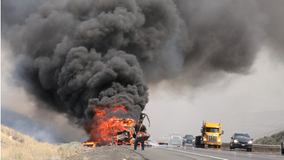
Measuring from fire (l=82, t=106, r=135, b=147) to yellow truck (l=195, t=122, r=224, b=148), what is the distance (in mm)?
8670

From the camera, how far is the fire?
3875cm

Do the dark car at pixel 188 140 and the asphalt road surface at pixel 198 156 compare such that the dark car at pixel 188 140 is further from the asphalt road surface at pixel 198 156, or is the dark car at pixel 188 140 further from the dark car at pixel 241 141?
the asphalt road surface at pixel 198 156

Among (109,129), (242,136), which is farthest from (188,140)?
(242,136)

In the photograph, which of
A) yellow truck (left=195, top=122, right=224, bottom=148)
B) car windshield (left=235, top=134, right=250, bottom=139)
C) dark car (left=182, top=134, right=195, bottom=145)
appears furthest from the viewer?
dark car (left=182, top=134, right=195, bottom=145)

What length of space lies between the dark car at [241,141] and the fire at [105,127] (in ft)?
40.3

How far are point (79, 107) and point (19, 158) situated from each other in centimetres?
3830

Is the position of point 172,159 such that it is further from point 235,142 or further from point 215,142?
point 215,142

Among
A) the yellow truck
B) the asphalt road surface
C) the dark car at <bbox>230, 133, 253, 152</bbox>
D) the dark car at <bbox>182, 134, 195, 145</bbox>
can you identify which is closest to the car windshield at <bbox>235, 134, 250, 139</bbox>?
the dark car at <bbox>230, 133, 253, 152</bbox>

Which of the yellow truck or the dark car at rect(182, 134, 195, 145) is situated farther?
the dark car at rect(182, 134, 195, 145)

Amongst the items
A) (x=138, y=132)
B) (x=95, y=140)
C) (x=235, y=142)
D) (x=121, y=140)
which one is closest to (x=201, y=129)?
(x=235, y=142)

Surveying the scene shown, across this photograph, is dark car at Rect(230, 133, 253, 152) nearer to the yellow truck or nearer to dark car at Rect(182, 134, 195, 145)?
the yellow truck

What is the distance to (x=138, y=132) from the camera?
1739cm

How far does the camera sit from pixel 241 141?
28.7m

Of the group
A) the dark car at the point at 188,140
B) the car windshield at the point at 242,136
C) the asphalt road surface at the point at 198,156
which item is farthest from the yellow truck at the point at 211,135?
the asphalt road surface at the point at 198,156
